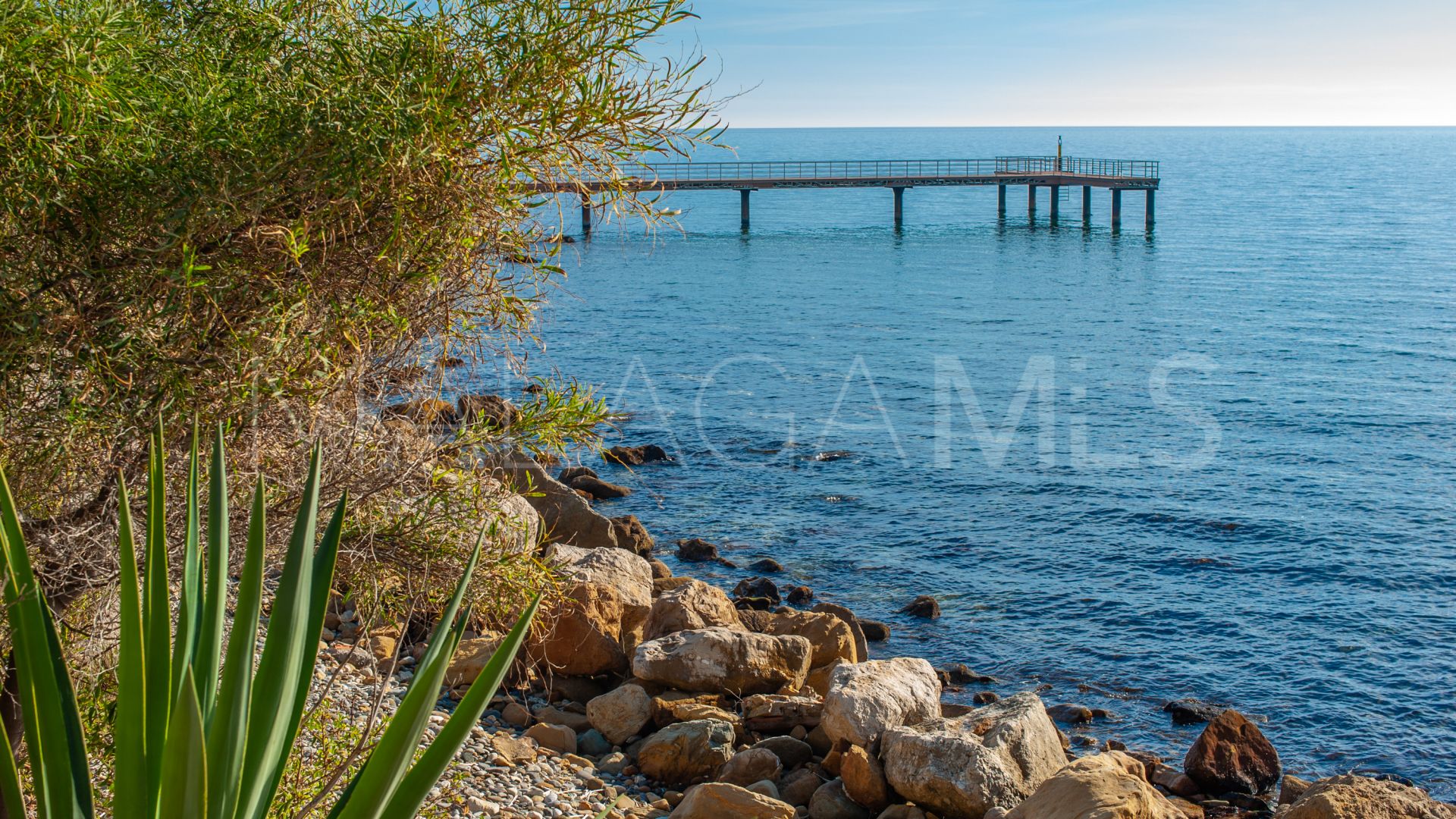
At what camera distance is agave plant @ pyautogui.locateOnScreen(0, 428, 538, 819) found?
3732 millimetres

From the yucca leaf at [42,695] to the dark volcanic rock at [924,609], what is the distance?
54.5 feet

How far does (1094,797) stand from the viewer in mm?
8562

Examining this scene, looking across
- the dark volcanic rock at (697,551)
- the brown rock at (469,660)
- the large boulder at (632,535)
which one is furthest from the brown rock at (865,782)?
the dark volcanic rock at (697,551)

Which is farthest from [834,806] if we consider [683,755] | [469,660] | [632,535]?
[632,535]

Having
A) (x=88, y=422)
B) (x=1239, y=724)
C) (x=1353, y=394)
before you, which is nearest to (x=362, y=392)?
(x=88, y=422)

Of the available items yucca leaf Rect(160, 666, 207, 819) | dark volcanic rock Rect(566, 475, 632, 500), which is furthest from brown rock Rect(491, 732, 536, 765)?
dark volcanic rock Rect(566, 475, 632, 500)

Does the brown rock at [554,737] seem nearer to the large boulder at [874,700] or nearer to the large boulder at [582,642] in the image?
the large boulder at [582,642]

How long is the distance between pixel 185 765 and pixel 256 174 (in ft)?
9.95

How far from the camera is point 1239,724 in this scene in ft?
46.2

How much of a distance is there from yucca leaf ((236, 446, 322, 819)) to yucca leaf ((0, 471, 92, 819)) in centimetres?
58

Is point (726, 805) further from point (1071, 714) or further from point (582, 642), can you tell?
point (1071, 714)

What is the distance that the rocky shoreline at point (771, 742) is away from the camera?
9344 millimetres

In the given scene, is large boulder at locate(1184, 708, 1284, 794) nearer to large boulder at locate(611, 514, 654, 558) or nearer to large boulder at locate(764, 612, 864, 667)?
large boulder at locate(764, 612, 864, 667)

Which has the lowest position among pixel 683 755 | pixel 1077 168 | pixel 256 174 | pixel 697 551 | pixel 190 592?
pixel 697 551
